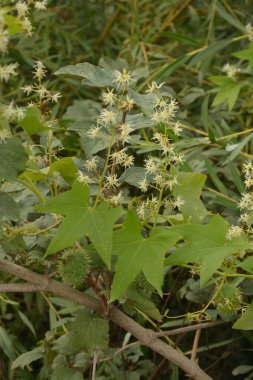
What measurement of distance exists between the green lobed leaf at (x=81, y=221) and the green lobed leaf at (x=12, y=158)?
5 cm

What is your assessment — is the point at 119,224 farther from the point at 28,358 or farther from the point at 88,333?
the point at 28,358

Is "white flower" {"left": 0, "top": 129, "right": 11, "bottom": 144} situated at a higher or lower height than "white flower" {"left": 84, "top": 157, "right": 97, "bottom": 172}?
higher

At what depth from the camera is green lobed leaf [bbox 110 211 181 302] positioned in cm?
66

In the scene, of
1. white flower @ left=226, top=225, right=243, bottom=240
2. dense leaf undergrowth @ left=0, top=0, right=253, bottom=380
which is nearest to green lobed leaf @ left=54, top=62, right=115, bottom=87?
dense leaf undergrowth @ left=0, top=0, right=253, bottom=380

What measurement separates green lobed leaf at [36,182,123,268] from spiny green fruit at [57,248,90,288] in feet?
0.29

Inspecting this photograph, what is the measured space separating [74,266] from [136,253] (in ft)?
0.30

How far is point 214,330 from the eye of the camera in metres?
1.22

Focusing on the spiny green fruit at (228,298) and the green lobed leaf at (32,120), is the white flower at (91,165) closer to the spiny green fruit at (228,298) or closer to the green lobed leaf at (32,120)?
the green lobed leaf at (32,120)

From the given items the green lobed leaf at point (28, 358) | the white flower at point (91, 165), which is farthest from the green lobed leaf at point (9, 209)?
the green lobed leaf at point (28, 358)

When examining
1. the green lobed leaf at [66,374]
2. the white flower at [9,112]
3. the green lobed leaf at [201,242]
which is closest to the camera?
the white flower at [9,112]

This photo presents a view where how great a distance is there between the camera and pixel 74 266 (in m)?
0.73

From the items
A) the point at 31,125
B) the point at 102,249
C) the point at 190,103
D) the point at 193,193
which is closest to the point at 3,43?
the point at 31,125

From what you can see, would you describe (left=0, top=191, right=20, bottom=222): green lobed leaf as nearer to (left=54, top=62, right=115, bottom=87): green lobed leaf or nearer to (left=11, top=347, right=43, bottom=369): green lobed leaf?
(left=54, top=62, right=115, bottom=87): green lobed leaf

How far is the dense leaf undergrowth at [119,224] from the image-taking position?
67 cm
